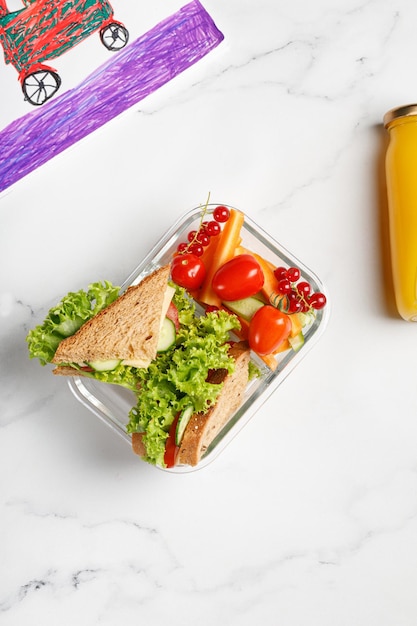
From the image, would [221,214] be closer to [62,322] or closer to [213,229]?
[213,229]

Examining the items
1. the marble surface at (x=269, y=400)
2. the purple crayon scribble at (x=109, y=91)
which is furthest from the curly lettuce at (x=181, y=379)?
the purple crayon scribble at (x=109, y=91)

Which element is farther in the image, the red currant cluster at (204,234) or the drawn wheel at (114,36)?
the drawn wheel at (114,36)

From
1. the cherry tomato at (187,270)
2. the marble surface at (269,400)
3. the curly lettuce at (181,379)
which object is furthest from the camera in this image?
the marble surface at (269,400)

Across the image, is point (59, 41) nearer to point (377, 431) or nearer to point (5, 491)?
point (5, 491)

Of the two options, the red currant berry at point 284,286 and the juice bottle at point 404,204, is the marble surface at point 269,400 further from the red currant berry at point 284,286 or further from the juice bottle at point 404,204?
the red currant berry at point 284,286

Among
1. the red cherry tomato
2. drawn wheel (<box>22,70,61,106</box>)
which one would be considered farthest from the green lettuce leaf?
drawn wheel (<box>22,70,61,106</box>)

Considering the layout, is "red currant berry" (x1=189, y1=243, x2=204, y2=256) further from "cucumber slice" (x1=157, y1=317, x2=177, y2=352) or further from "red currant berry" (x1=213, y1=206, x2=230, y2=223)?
"cucumber slice" (x1=157, y1=317, x2=177, y2=352)
